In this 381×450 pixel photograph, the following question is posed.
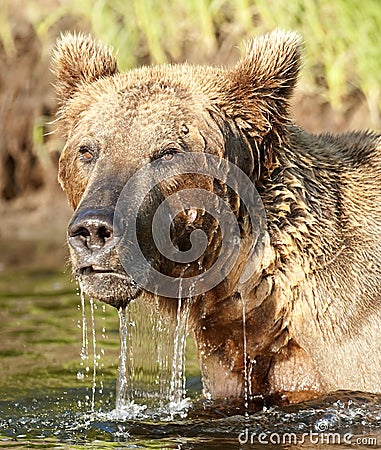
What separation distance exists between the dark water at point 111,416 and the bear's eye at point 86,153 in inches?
48.4

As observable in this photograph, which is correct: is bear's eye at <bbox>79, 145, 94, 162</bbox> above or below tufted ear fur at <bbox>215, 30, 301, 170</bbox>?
below

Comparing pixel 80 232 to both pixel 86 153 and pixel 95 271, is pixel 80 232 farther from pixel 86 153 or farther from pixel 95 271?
pixel 86 153

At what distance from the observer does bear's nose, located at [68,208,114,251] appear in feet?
14.7

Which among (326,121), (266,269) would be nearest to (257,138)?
(266,269)

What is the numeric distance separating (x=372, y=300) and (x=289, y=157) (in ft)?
2.53

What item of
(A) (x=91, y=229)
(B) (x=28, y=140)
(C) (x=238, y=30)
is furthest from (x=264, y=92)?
(B) (x=28, y=140)

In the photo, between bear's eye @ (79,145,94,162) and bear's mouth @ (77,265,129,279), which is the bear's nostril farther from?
bear's eye @ (79,145,94,162)

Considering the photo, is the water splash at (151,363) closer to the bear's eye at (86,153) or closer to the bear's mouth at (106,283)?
the bear's mouth at (106,283)

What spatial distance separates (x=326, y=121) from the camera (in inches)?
430

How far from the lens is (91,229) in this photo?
450 cm

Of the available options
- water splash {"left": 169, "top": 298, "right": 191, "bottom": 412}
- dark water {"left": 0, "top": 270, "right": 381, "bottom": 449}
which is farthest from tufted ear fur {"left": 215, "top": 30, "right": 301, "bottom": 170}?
dark water {"left": 0, "top": 270, "right": 381, "bottom": 449}

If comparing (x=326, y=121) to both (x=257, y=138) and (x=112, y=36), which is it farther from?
(x=257, y=138)

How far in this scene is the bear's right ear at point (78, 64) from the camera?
545 cm

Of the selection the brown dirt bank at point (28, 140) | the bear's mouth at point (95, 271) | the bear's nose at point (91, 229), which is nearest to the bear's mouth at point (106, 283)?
the bear's mouth at point (95, 271)
